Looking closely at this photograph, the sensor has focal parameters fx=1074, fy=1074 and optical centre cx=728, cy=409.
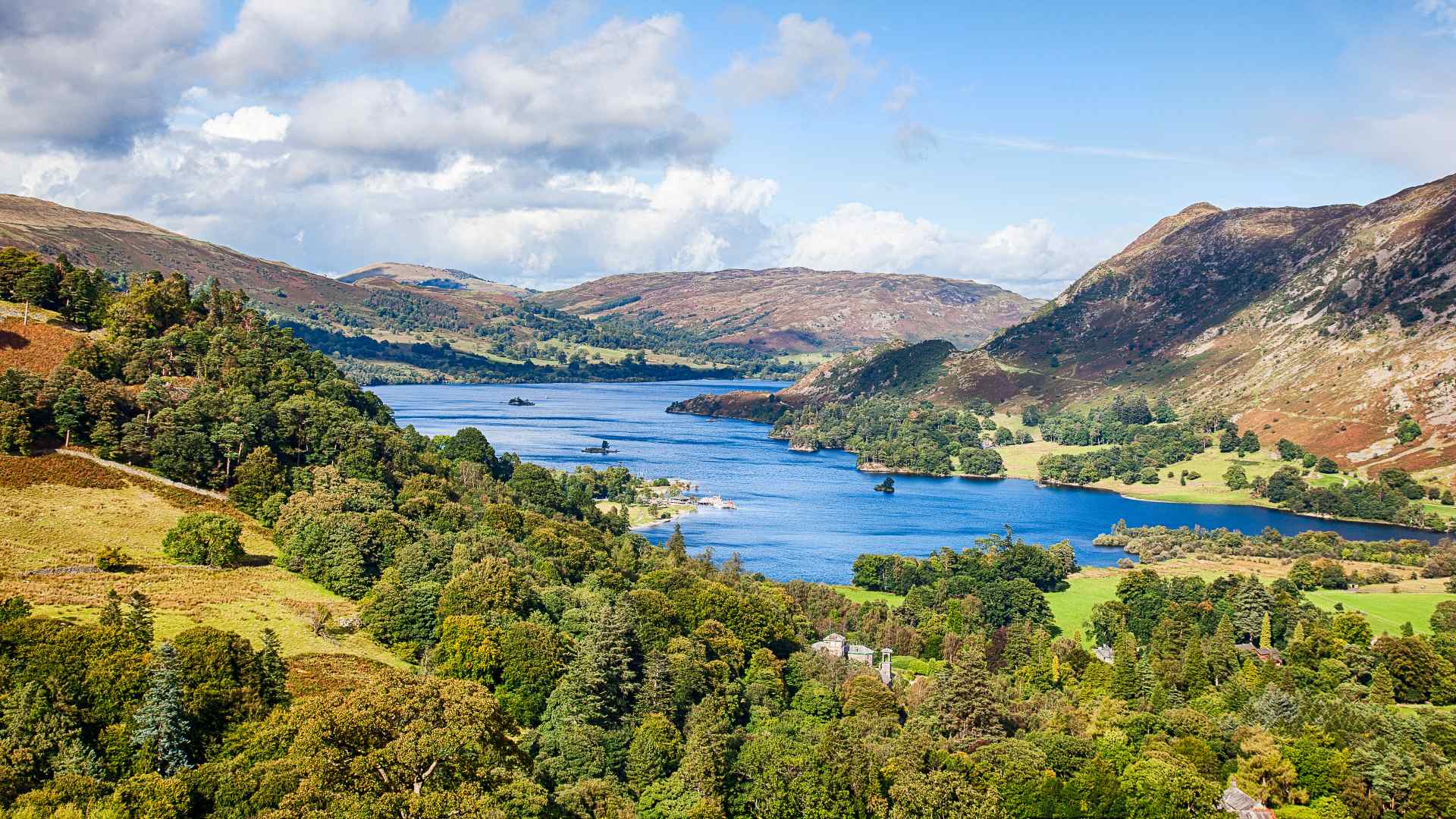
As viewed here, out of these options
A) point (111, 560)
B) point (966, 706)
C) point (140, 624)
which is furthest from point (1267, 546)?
point (140, 624)

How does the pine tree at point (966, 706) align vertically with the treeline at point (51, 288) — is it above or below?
below

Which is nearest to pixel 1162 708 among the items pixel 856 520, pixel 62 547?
pixel 62 547

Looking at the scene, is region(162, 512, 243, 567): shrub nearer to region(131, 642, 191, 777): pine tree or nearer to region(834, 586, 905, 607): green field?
region(131, 642, 191, 777): pine tree

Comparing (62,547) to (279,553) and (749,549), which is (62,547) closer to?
(279,553)

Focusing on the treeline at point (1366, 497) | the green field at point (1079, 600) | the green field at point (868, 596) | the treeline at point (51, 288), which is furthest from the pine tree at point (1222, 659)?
the treeline at point (1366, 497)

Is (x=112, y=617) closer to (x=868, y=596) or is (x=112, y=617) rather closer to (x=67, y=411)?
(x=67, y=411)

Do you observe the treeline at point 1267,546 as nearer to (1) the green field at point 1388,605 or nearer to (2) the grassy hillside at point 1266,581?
(2) the grassy hillside at point 1266,581

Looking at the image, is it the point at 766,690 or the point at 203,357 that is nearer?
the point at 766,690
